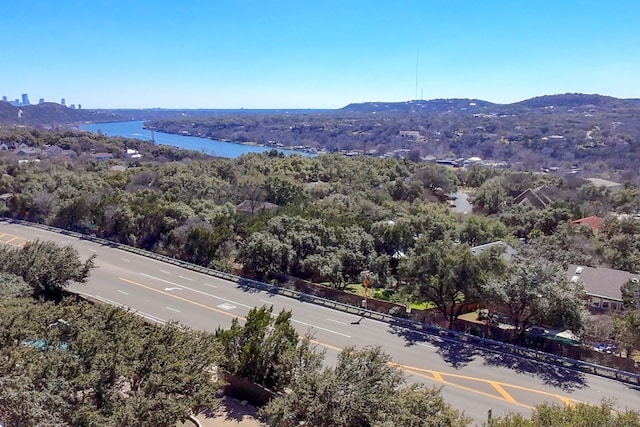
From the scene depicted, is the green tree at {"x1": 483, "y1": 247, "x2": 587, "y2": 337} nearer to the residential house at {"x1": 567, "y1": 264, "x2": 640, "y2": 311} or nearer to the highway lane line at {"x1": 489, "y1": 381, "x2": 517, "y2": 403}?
the highway lane line at {"x1": 489, "y1": 381, "x2": 517, "y2": 403}

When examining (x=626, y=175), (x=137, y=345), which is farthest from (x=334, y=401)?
(x=626, y=175)

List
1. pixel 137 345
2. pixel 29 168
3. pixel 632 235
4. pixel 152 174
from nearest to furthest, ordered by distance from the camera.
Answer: pixel 137 345
pixel 632 235
pixel 152 174
pixel 29 168

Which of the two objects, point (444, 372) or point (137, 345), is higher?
point (137, 345)

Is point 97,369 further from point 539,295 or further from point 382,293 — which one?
point 382,293

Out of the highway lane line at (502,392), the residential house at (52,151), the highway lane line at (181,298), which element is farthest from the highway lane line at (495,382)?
the residential house at (52,151)

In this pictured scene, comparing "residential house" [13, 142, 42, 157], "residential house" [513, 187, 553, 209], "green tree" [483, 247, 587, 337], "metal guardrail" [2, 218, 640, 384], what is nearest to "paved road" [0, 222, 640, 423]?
"metal guardrail" [2, 218, 640, 384]

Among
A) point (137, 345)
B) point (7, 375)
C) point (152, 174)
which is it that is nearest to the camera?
point (7, 375)

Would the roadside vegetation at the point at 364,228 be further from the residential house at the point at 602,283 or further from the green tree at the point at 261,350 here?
the green tree at the point at 261,350

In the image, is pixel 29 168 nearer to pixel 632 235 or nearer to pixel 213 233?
pixel 213 233
